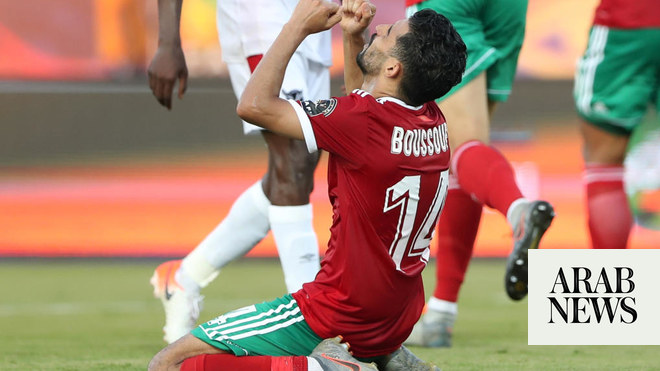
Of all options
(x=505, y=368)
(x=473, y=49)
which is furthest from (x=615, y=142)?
(x=505, y=368)

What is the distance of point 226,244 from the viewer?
155 inches

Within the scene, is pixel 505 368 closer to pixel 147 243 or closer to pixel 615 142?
pixel 615 142

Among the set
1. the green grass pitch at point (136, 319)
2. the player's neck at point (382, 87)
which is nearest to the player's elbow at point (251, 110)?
the player's neck at point (382, 87)

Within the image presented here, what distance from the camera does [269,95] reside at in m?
2.70

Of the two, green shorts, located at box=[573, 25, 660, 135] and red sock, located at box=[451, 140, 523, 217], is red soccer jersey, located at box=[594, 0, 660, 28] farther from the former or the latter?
red sock, located at box=[451, 140, 523, 217]

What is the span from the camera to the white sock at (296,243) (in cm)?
358

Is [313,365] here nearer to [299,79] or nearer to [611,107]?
[299,79]

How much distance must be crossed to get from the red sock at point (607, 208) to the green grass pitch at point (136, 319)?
44cm

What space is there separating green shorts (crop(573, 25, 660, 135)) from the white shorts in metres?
1.03

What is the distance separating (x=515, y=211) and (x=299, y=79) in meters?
0.82

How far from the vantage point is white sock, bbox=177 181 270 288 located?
12.9 feet

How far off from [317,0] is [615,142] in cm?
190

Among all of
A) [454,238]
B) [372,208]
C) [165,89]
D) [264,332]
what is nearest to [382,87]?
[372,208]

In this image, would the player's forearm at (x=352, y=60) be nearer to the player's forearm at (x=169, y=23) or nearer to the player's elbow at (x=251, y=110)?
the player's elbow at (x=251, y=110)
